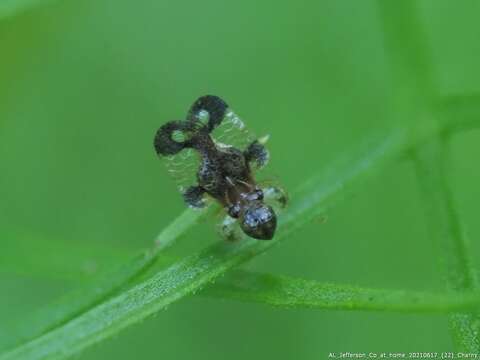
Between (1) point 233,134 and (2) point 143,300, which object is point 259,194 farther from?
(2) point 143,300

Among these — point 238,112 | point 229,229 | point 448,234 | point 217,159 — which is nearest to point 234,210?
point 229,229

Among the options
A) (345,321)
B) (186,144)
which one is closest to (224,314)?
(345,321)

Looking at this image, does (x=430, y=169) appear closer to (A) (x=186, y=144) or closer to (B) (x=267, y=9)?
Result: (A) (x=186, y=144)

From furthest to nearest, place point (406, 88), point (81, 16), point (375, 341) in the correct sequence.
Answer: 1. point (81, 16)
2. point (375, 341)
3. point (406, 88)

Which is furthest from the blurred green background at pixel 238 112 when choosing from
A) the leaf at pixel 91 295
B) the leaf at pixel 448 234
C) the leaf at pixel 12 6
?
the leaf at pixel 12 6

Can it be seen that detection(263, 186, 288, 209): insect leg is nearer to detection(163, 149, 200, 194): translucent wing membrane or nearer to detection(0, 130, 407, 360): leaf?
detection(0, 130, 407, 360): leaf

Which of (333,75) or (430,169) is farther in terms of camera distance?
(333,75)
